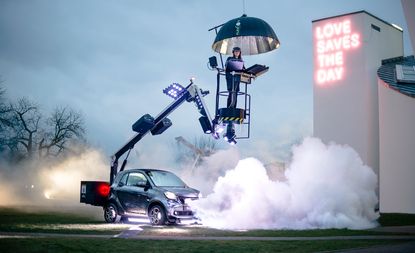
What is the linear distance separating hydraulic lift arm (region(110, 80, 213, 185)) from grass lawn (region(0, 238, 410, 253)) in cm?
574

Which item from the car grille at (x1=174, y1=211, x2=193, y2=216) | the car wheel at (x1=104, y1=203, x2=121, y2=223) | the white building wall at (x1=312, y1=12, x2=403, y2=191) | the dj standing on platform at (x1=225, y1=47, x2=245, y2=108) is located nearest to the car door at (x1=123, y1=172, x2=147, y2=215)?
the car wheel at (x1=104, y1=203, x2=121, y2=223)

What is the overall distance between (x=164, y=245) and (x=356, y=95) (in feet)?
70.3

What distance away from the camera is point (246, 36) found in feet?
48.3

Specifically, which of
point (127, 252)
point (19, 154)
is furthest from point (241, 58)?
point (19, 154)

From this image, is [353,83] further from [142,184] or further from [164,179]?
[142,184]

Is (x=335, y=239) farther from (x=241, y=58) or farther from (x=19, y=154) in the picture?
(x=19, y=154)

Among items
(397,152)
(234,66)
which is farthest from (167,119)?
(397,152)

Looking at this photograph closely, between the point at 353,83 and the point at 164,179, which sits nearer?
the point at 164,179

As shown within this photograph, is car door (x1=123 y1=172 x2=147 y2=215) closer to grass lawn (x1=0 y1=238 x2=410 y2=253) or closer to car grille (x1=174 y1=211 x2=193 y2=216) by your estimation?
car grille (x1=174 y1=211 x2=193 y2=216)

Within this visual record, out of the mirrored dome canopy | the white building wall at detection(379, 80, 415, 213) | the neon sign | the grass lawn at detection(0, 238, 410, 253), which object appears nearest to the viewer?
the grass lawn at detection(0, 238, 410, 253)

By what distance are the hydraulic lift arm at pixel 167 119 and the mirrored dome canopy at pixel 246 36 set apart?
197 centimetres

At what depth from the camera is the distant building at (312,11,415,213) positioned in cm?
2881

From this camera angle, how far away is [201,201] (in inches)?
660

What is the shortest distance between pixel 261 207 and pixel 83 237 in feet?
21.3
